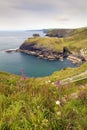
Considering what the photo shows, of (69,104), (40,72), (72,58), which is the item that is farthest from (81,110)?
(72,58)

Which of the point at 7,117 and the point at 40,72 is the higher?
the point at 7,117

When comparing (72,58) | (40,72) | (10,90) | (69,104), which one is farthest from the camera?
(72,58)

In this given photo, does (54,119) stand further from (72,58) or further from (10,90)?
(72,58)

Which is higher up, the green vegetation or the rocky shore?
the green vegetation

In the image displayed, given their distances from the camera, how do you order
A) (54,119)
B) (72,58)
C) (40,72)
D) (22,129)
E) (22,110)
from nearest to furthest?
(22,129)
(54,119)
(22,110)
(40,72)
(72,58)

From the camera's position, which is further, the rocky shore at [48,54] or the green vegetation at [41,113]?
the rocky shore at [48,54]

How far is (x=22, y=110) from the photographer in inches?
263

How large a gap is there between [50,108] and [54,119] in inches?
33.9

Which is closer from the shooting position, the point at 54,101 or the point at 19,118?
the point at 19,118

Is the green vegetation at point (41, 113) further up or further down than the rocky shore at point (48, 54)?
further up

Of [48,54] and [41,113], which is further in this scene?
[48,54]

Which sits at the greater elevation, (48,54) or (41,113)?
(41,113)

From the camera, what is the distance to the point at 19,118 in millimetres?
6242

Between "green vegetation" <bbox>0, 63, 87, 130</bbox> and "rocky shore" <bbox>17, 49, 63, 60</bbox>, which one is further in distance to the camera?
"rocky shore" <bbox>17, 49, 63, 60</bbox>
